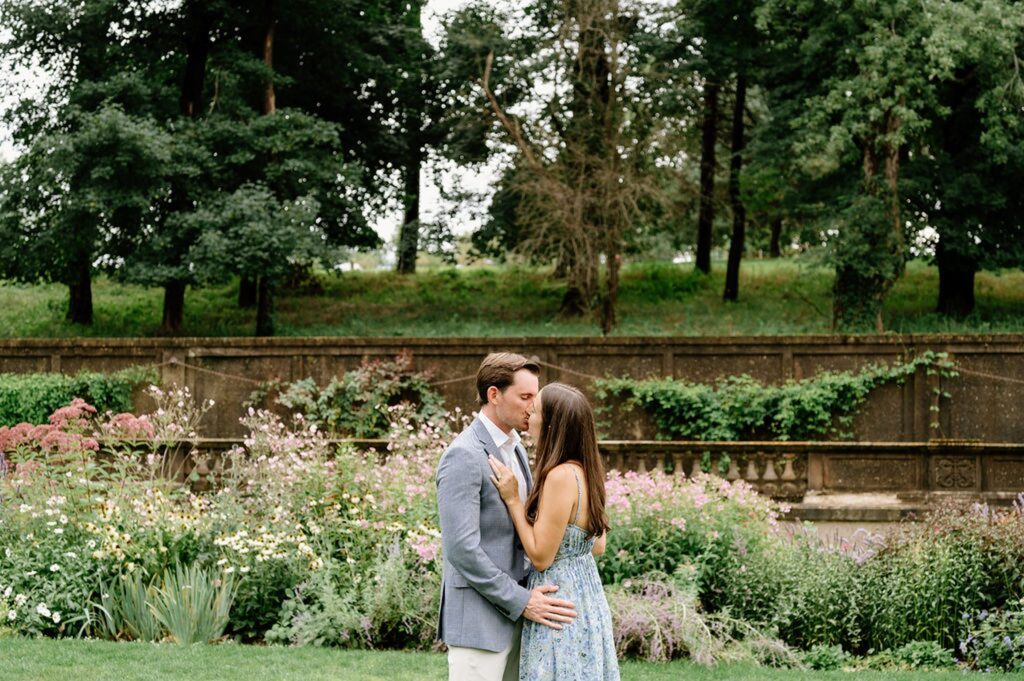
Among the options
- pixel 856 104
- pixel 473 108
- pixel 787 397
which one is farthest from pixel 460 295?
pixel 787 397

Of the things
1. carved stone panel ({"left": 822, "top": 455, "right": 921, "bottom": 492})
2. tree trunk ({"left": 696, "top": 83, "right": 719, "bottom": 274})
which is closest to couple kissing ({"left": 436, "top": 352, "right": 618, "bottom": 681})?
carved stone panel ({"left": 822, "top": 455, "right": 921, "bottom": 492})

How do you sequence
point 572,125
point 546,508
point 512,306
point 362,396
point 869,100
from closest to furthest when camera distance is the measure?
point 546,508
point 362,396
point 869,100
point 572,125
point 512,306

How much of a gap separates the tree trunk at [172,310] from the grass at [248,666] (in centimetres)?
1992

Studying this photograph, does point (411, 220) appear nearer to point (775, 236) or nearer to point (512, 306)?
point (512, 306)

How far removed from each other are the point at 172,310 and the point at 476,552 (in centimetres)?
2453

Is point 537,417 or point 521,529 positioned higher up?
point 537,417

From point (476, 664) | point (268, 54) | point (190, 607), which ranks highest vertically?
point (268, 54)

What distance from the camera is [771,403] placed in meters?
18.4

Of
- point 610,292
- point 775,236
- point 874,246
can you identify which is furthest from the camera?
point 775,236

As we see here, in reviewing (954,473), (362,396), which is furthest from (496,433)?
(362,396)

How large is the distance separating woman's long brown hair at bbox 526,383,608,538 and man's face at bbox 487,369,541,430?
2.2 inches

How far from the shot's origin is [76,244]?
24.4 meters

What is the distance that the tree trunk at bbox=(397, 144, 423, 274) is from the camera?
30109 millimetres

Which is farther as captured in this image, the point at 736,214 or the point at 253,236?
the point at 736,214
